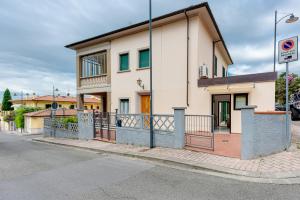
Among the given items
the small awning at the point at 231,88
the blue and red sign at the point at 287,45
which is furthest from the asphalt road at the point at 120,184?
the small awning at the point at 231,88

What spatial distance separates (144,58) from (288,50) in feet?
25.9

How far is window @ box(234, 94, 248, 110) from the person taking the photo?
9.80m

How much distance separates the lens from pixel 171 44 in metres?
11.1

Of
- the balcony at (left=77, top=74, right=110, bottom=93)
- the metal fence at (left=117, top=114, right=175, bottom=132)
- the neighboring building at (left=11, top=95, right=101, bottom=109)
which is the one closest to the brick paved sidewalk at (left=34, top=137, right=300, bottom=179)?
the metal fence at (left=117, top=114, right=175, bottom=132)

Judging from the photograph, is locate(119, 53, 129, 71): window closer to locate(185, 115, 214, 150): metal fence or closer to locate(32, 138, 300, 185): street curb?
locate(185, 115, 214, 150): metal fence

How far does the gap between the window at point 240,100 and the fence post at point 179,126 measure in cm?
429

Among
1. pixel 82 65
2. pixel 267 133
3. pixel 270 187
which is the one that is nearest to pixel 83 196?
Result: pixel 270 187

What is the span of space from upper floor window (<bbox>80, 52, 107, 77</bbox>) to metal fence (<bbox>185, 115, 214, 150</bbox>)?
27.6 ft

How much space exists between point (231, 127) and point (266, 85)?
9.45ft

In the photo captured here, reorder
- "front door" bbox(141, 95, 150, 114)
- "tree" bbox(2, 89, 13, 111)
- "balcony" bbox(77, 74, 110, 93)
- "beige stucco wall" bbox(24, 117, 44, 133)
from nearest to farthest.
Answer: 1. "front door" bbox(141, 95, 150, 114)
2. "balcony" bbox(77, 74, 110, 93)
3. "beige stucco wall" bbox(24, 117, 44, 133)
4. "tree" bbox(2, 89, 13, 111)

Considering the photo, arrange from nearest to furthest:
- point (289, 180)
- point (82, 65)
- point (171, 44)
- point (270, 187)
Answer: point (270, 187), point (289, 180), point (171, 44), point (82, 65)

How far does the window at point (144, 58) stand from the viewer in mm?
12061

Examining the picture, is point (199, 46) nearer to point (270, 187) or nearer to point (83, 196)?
point (270, 187)

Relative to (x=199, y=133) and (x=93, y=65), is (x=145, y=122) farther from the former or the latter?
(x=93, y=65)
